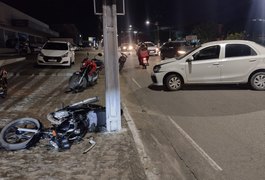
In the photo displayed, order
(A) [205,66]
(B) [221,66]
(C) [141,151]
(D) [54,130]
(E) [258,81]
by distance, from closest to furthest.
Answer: (C) [141,151] < (D) [54,130] < (E) [258,81] < (B) [221,66] < (A) [205,66]

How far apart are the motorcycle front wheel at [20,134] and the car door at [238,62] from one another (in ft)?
26.0

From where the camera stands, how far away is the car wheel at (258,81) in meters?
13.0

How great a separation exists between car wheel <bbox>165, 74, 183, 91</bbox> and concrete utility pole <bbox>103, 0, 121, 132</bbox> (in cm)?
615

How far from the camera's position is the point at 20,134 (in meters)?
6.97

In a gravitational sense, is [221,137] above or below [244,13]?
below

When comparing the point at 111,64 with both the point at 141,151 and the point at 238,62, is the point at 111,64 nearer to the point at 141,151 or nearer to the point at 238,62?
the point at 141,151

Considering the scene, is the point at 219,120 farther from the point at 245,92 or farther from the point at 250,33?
the point at 250,33

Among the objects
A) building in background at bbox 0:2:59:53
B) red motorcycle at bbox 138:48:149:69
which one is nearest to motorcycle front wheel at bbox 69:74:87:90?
red motorcycle at bbox 138:48:149:69

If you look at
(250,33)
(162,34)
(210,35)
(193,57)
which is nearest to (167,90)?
(193,57)

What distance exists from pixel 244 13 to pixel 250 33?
7.15m

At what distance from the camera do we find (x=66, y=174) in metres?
5.51

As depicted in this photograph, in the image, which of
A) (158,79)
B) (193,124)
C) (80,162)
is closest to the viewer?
(80,162)

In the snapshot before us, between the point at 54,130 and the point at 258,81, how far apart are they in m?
8.47

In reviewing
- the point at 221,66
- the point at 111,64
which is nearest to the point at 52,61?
the point at 221,66
